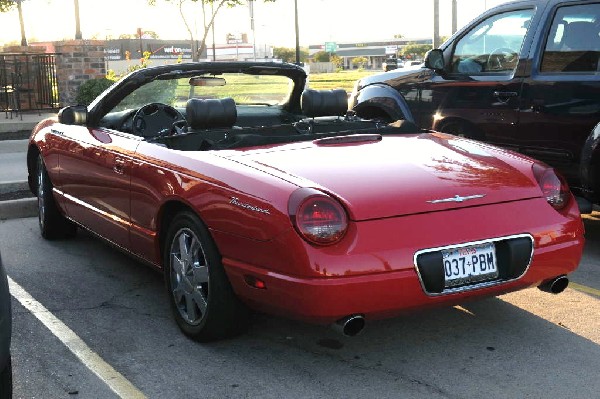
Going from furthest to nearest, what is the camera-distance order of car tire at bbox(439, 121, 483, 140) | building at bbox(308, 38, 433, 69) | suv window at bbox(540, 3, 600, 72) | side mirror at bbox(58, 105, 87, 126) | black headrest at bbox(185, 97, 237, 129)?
building at bbox(308, 38, 433, 69) < car tire at bbox(439, 121, 483, 140) < suv window at bbox(540, 3, 600, 72) < side mirror at bbox(58, 105, 87, 126) < black headrest at bbox(185, 97, 237, 129)

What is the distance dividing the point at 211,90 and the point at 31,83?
37.3 ft

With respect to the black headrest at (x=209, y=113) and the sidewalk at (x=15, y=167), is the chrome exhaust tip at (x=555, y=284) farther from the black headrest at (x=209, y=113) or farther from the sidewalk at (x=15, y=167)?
the sidewalk at (x=15, y=167)

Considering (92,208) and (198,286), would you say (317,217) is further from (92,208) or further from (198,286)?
(92,208)

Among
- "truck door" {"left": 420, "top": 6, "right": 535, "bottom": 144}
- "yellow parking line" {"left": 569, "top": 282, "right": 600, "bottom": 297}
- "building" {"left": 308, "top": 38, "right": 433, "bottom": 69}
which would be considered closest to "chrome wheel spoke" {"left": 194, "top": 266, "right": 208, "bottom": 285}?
"yellow parking line" {"left": 569, "top": 282, "right": 600, "bottom": 297}

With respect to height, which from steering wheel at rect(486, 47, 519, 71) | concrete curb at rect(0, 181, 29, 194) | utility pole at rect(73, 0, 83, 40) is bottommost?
concrete curb at rect(0, 181, 29, 194)

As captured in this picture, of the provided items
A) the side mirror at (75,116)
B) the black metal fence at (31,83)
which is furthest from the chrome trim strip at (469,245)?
the black metal fence at (31,83)

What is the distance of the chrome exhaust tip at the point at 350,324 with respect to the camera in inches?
147

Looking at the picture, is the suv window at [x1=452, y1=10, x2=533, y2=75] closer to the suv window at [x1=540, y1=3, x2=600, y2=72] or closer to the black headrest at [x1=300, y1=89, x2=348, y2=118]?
the suv window at [x1=540, y1=3, x2=600, y2=72]

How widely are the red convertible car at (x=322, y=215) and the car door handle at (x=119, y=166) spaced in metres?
0.02

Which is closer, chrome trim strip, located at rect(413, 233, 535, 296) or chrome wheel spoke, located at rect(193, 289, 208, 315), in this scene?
chrome trim strip, located at rect(413, 233, 535, 296)

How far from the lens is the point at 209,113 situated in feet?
16.2

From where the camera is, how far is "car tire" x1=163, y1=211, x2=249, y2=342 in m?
4.16

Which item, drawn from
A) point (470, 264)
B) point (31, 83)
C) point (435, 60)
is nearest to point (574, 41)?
point (435, 60)

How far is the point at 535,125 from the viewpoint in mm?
6508
